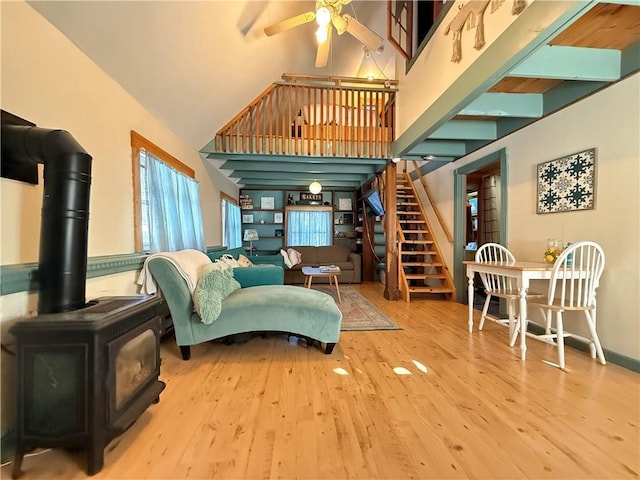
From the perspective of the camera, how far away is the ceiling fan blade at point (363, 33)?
2794 mm

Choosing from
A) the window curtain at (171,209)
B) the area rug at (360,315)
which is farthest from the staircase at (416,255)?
the window curtain at (171,209)

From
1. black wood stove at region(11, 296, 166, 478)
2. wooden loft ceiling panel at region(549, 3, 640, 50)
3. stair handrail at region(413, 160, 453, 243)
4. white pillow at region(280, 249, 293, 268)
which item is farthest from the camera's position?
white pillow at region(280, 249, 293, 268)

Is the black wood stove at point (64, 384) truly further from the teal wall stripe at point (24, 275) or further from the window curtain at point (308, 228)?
the window curtain at point (308, 228)

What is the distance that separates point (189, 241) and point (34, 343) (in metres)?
2.31

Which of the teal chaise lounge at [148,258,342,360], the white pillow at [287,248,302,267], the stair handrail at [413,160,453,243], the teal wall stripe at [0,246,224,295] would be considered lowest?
the teal chaise lounge at [148,258,342,360]

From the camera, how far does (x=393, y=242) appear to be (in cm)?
478

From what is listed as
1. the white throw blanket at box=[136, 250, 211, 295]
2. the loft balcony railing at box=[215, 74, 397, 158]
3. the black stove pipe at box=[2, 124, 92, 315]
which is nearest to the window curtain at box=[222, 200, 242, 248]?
the loft balcony railing at box=[215, 74, 397, 158]

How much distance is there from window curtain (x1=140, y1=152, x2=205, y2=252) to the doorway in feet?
12.8

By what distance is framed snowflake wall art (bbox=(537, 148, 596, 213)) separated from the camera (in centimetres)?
254

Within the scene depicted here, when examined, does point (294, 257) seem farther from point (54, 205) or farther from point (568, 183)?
point (54, 205)

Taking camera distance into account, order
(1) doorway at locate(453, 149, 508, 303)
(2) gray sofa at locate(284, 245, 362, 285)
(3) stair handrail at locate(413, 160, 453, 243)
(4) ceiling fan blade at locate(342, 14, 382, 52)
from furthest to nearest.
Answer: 1. (2) gray sofa at locate(284, 245, 362, 285)
2. (3) stair handrail at locate(413, 160, 453, 243)
3. (1) doorway at locate(453, 149, 508, 303)
4. (4) ceiling fan blade at locate(342, 14, 382, 52)

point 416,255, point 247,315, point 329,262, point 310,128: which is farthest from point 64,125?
point 329,262

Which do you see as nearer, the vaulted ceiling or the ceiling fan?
the vaulted ceiling

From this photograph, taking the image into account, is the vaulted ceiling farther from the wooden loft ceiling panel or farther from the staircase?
the staircase
